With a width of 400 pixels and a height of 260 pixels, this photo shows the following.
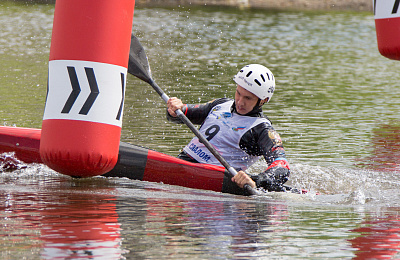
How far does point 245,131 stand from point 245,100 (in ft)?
0.98

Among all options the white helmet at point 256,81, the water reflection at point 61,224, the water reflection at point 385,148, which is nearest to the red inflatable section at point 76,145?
the water reflection at point 61,224

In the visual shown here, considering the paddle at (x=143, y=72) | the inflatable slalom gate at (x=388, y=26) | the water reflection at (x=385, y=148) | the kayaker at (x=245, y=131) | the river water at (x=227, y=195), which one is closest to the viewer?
the river water at (x=227, y=195)

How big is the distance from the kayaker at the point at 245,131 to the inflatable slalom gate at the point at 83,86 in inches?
64.2

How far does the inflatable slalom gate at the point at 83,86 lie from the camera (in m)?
5.34

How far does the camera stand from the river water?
4.57 metres

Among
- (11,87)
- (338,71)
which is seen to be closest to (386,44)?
(11,87)

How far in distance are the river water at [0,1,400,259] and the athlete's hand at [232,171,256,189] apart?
5.8 inches

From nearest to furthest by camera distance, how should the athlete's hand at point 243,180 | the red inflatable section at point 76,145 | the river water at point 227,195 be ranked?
the river water at point 227,195
the red inflatable section at point 76,145
the athlete's hand at point 243,180

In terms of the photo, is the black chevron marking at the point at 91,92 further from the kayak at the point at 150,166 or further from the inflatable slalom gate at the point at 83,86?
the kayak at the point at 150,166

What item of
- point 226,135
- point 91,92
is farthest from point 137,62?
point 91,92

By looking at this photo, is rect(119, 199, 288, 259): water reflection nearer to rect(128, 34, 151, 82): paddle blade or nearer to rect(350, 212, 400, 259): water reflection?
rect(350, 212, 400, 259): water reflection

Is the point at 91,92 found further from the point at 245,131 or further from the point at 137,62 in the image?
the point at 245,131

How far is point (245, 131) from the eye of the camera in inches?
272

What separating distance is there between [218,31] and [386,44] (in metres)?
17.2
